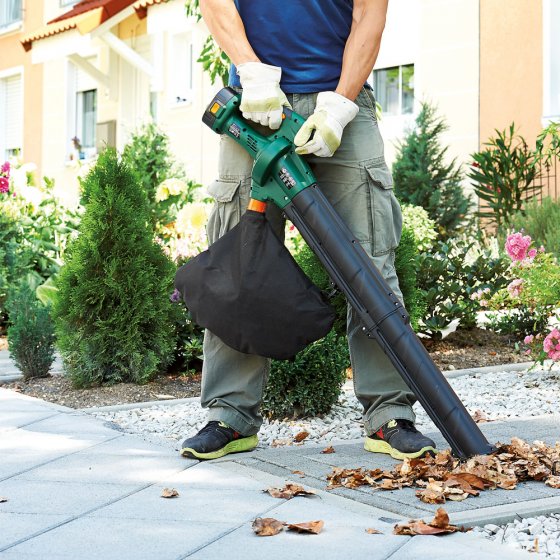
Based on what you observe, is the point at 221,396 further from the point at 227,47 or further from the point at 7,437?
the point at 227,47

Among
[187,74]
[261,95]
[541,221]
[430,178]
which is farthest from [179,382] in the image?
[187,74]

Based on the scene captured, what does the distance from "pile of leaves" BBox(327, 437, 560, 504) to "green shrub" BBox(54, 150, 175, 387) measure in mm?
2262

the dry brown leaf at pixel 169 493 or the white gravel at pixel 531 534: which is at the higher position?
the dry brown leaf at pixel 169 493

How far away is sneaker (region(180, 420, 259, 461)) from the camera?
3.49 metres

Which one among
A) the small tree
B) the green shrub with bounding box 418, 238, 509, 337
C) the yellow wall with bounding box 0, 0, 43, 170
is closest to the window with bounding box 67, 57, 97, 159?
the yellow wall with bounding box 0, 0, 43, 170

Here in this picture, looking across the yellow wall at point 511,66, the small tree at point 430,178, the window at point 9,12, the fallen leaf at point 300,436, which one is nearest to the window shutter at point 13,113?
the window at point 9,12

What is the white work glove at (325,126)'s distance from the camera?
3.31 meters

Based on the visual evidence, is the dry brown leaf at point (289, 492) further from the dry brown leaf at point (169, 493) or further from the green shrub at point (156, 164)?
the green shrub at point (156, 164)

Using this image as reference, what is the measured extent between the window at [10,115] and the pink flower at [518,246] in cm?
1554

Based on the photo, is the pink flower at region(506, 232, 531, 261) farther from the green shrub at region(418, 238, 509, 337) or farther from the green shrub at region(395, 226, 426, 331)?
the green shrub at region(418, 238, 509, 337)

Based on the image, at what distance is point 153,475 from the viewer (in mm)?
3305

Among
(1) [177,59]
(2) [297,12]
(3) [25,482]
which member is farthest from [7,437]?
(1) [177,59]

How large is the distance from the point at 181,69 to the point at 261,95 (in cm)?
1222

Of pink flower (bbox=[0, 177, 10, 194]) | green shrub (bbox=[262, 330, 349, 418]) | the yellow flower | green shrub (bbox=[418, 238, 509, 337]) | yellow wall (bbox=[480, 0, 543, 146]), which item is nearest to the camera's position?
green shrub (bbox=[262, 330, 349, 418])
